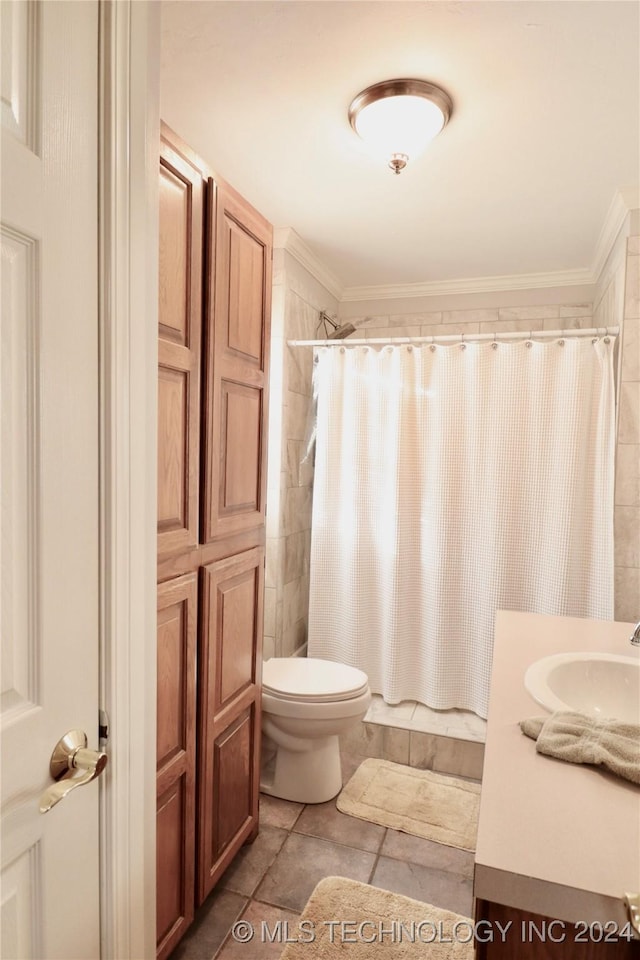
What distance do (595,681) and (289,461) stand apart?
189 centimetres

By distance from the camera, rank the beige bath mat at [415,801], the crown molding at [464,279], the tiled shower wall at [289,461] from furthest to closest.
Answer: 1. the tiled shower wall at [289,461]
2. the crown molding at [464,279]
3. the beige bath mat at [415,801]

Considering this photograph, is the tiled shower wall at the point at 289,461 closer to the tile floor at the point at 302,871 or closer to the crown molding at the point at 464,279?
the crown molding at the point at 464,279

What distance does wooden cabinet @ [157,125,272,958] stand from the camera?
1318 mm

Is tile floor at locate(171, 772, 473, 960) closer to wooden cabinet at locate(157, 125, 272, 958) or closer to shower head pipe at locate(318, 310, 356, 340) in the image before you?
wooden cabinet at locate(157, 125, 272, 958)

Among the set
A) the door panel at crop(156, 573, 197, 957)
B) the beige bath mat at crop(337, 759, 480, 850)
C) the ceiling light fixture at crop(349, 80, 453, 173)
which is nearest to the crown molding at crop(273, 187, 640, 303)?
the ceiling light fixture at crop(349, 80, 453, 173)

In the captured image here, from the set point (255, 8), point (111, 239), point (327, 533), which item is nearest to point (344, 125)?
point (255, 8)

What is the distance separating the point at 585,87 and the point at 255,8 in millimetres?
964

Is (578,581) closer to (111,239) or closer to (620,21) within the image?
(620,21)

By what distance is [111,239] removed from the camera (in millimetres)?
827

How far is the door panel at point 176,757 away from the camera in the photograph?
1.33 m

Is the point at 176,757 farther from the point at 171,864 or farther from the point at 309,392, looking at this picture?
the point at 309,392

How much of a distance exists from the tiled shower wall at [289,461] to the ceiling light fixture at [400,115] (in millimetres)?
989

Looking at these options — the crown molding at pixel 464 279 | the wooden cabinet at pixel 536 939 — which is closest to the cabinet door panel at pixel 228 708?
the wooden cabinet at pixel 536 939

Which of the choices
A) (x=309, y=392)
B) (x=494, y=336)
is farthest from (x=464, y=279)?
(x=309, y=392)
